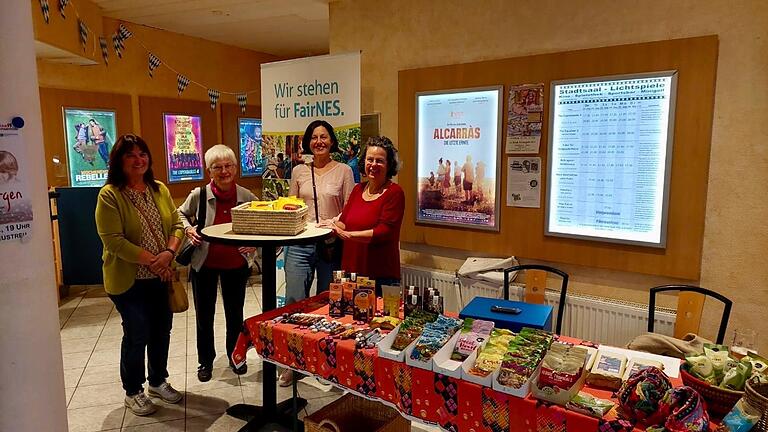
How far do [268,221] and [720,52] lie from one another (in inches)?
101

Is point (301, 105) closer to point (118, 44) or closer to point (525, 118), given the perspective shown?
point (525, 118)

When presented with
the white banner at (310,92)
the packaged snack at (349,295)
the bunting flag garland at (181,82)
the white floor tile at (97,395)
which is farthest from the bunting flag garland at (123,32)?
the packaged snack at (349,295)

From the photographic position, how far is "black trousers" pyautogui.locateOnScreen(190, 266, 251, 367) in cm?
332

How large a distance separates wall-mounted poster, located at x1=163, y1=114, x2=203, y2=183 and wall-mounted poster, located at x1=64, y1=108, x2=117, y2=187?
2.20 feet

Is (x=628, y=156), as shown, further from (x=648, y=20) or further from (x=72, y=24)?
(x=72, y=24)

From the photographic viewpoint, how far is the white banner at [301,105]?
3867mm

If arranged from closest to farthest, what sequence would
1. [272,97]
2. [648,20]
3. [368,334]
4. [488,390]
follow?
[488,390]
[368,334]
[648,20]
[272,97]

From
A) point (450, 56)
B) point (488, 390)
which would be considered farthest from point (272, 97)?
point (488, 390)

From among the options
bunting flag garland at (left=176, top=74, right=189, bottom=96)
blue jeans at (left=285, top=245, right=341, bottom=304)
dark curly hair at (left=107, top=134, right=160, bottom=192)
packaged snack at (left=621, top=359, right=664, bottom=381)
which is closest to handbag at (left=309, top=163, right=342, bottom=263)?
blue jeans at (left=285, top=245, right=341, bottom=304)

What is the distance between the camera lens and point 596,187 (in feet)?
10.6

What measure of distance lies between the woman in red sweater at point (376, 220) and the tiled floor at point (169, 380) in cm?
92

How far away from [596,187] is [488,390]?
6.53ft

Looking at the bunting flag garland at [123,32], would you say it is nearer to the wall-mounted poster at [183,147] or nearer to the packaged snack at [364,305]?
the wall-mounted poster at [183,147]

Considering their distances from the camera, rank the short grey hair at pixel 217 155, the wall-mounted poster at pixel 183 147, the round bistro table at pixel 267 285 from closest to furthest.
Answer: the round bistro table at pixel 267 285, the short grey hair at pixel 217 155, the wall-mounted poster at pixel 183 147
